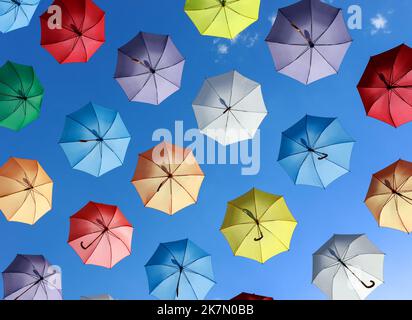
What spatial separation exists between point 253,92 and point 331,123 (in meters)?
2.96

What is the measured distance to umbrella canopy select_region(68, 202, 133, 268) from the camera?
14422 millimetres

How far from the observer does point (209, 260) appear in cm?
1456

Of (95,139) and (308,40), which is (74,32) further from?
(308,40)

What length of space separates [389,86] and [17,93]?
13.2 metres

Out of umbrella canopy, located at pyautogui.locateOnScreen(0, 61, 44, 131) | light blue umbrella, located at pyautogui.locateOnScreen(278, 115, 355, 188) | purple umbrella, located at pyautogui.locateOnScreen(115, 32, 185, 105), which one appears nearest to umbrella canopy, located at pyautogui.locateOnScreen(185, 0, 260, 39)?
purple umbrella, located at pyautogui.locateOnScreen(115, 32, 185, 105)

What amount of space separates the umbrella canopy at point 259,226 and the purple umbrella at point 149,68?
4.99m

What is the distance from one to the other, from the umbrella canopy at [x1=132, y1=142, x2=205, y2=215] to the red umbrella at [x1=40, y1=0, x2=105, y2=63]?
176 inches

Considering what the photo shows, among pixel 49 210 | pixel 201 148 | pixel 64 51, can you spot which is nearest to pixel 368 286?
pixel 201 148

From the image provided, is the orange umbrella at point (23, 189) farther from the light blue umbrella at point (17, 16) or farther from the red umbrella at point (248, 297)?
the red umbrella at point (248, 297)

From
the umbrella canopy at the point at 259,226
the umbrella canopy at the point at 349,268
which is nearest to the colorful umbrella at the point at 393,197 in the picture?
the umbrella canopy at the point at 349,268

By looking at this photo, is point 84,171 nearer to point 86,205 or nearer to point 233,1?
point 86,205

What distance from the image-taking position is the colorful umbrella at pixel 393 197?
544 inches

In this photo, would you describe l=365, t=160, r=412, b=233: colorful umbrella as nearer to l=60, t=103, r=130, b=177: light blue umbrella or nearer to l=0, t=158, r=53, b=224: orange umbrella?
l=60, t=103, r=130, b=177: light blue umbrella
